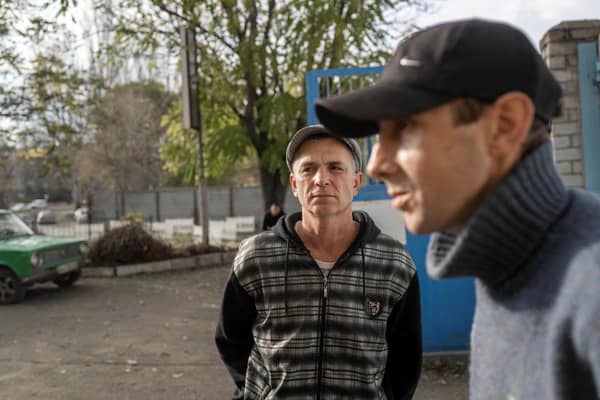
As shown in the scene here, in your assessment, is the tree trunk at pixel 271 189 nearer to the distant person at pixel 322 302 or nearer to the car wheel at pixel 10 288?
the car wheel at pixel 10 288

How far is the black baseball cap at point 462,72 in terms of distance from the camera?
0.90 meters

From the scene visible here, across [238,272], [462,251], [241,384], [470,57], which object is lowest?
[241,384]

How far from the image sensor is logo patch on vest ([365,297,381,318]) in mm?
2127

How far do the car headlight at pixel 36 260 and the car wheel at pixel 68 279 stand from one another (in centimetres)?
119

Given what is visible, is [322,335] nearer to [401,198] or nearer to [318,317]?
[318,317]

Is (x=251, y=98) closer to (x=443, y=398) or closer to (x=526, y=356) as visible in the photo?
(x=443, y=398)

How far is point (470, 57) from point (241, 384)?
1.81m

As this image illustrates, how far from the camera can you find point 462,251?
3.13 feet

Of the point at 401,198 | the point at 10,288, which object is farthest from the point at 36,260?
the point at 401,198

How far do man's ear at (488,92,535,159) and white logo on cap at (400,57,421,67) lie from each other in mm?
150

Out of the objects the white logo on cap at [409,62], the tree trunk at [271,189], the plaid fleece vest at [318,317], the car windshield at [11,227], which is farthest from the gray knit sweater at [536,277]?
the tree trunk at [271,189]

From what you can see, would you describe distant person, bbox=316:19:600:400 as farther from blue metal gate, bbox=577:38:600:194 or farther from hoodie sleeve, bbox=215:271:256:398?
blue metal gate, bbox=577:38:600:194

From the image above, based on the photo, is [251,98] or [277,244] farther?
[251,98]

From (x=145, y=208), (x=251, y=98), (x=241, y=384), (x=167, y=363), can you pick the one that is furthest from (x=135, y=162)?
(x=241, y=384)
